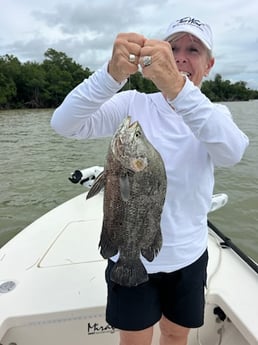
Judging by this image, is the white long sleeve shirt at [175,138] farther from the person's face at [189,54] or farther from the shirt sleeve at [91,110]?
the person's face at [189,54]

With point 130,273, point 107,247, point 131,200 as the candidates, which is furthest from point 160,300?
point 131,200

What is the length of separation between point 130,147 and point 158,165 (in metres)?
0.16

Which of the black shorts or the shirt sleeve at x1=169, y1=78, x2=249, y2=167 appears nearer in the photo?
the shirt sleeve at x1=169, y1=78, x2=249, y2=167

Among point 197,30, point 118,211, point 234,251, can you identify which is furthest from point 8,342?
point 197,30

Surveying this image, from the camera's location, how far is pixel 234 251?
10.8 feet

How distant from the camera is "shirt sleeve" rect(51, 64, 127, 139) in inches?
64.8

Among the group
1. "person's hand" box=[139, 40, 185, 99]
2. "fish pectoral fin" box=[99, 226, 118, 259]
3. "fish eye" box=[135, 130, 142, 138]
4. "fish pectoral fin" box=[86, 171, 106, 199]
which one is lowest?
"fish pectoral fin" box=[99, 226, 118, 259]

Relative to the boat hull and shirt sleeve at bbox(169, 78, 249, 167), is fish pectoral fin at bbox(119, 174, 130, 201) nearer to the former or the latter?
shirt sleeve at bbox(169, 78, 249, 167)

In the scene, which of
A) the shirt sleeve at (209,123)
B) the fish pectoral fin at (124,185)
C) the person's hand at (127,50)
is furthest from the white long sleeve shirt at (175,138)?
the fish pectoral fin at (124,185)

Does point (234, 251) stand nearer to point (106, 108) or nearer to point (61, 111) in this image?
point (106, 108)

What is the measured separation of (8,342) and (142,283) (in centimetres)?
125

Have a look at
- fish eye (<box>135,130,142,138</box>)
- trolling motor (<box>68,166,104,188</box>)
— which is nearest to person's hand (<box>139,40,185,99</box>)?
fish eye (<box>135,130,142,138</box>)

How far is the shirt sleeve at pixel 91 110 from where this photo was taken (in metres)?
1.65

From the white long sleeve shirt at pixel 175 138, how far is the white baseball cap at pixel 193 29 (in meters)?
0.33
